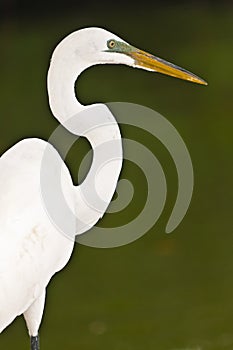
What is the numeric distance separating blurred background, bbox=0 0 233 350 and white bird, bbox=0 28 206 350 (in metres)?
0.98

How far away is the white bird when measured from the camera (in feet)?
8.05

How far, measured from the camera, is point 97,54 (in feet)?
8.23

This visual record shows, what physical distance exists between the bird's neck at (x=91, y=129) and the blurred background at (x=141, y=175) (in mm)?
980

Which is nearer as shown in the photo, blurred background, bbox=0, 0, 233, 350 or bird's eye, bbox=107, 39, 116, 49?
bird's eye, bbox=107, 39, 116, 49

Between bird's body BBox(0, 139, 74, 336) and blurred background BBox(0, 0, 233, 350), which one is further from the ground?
blurred background BBox(0, 0, 233, 350)

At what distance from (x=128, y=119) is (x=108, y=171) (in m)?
Result: 3.22

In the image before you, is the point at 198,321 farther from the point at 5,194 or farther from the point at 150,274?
the point at 5,194

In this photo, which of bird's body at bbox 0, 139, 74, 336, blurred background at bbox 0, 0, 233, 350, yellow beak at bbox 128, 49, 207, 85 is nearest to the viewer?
bird's body at bbox 0, 139, 74, 336

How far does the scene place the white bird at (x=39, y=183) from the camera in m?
2.46

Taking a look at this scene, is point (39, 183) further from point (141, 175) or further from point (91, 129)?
point (141, 175)

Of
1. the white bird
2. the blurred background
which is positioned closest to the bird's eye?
the white bird

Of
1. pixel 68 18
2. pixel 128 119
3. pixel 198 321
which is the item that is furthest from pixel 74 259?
pixel 68 18

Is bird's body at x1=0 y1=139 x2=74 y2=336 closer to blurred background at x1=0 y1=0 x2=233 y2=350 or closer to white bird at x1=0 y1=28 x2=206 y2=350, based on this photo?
white bird at x1=0 y1=28 x2=206 y2=350

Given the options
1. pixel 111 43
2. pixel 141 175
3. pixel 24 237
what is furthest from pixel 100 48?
pixel 141 175
